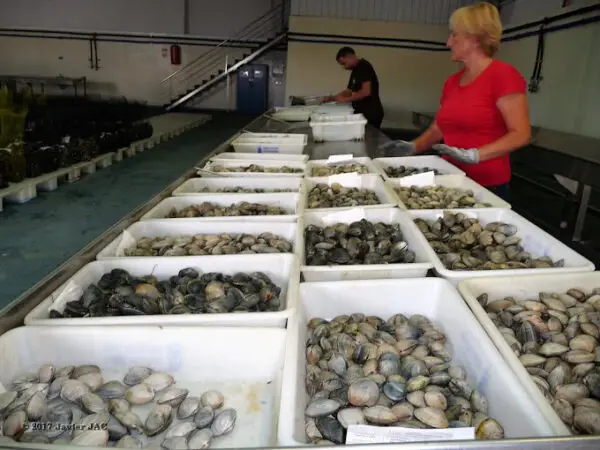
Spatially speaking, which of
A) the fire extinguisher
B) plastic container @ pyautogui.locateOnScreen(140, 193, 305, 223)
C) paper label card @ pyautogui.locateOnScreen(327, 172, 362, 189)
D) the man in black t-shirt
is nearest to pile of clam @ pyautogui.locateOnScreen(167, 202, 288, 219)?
plastic container @ pyautogui.locateOnScreen(140, 193, 305, 223)

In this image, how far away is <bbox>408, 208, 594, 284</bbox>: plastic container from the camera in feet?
4.08

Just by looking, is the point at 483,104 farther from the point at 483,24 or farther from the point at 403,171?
the point at 403,171

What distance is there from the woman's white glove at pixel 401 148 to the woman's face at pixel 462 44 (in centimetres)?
78

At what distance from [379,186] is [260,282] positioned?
111 centimetres

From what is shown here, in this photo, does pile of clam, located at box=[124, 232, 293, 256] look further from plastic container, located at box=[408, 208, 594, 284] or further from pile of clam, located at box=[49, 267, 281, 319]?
plastic container, located at box=[408, 208, 594, 284]

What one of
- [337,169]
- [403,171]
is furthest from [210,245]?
[403,171]

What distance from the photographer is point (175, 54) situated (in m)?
13.3

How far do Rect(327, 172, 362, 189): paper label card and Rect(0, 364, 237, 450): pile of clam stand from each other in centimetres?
146

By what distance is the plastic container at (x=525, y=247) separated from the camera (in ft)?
4.08

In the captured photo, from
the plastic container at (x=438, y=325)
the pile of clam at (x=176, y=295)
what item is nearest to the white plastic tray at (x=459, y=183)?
→ the plastic container at (x=438, y=325)

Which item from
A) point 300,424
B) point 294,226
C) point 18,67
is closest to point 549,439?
point 300,424

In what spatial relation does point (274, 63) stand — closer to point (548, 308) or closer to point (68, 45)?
point (68, 45)

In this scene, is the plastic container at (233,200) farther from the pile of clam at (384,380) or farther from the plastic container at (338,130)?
the plastic container at (338,130)

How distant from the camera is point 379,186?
222cm
